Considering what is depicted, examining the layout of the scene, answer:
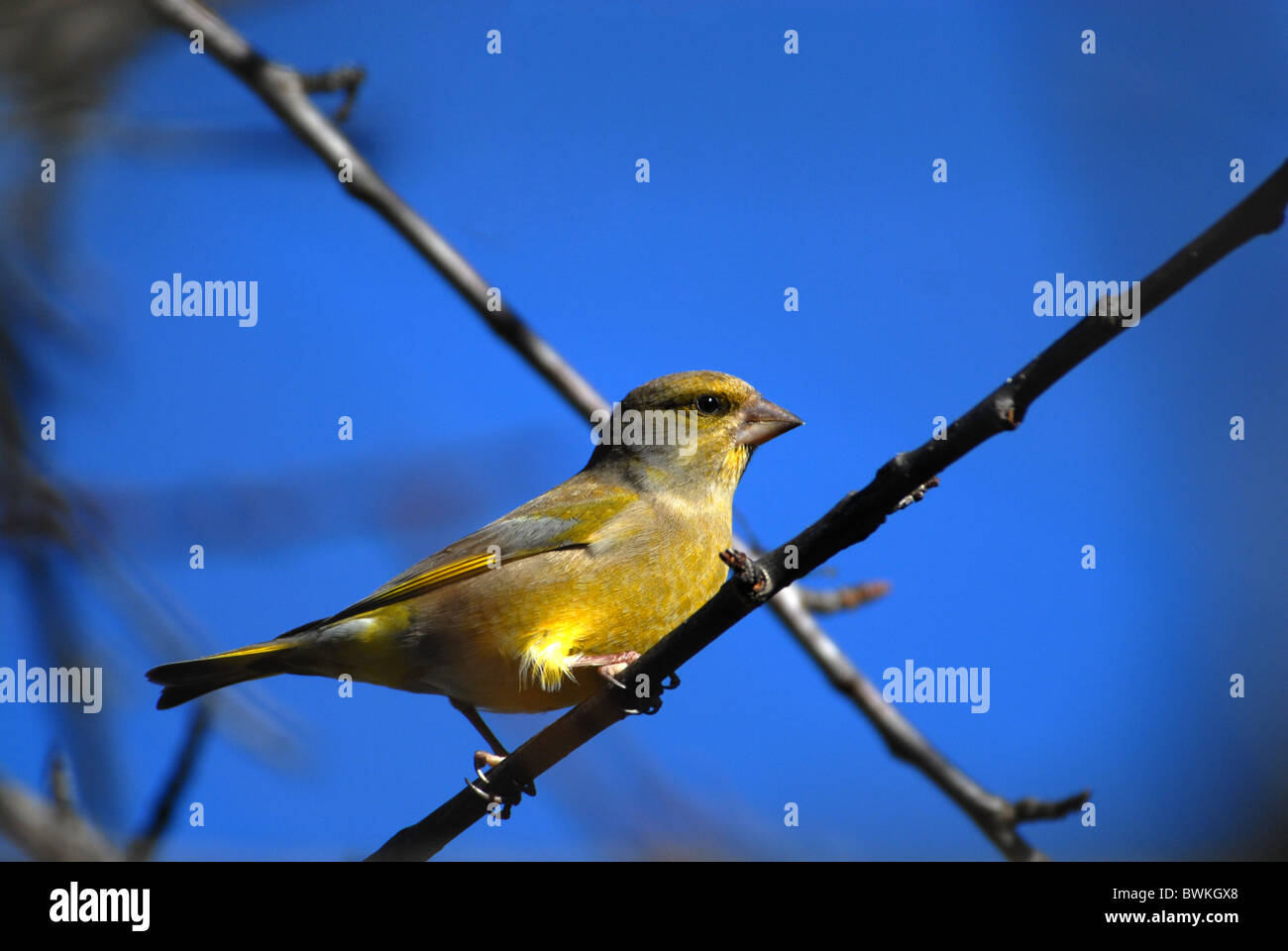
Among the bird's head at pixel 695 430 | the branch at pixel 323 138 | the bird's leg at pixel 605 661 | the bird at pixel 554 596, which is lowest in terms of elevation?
the bird's leg at pixel 605 661

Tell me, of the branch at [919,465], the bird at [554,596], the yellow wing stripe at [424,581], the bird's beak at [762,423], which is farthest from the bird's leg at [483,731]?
the bird's beak at [762,423]

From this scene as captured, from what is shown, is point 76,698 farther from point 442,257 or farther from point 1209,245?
point 1209,245

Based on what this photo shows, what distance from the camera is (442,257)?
469 centimetres

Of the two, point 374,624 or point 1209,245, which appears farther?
point 374,624

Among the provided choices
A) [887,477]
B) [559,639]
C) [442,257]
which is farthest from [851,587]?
[887,477]

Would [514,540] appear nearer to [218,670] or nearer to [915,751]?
[218,670]

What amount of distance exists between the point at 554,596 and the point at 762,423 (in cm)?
142

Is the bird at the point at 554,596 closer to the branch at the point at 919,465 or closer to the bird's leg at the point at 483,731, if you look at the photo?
the bird's leg at the point at 483,731

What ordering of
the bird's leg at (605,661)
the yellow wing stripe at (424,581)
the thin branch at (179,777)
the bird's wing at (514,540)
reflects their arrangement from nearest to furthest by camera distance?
the thin branch at (179,777), the bird's leg at (605,661), the yellow wing stripe at (424,581), the bird's wing at (514,540)

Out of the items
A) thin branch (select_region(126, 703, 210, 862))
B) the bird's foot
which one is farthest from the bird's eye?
thin branch (select_region(126, 703, 210, 862))

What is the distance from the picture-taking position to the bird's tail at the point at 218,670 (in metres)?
4.63

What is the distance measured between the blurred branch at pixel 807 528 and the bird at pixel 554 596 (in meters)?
0.57
